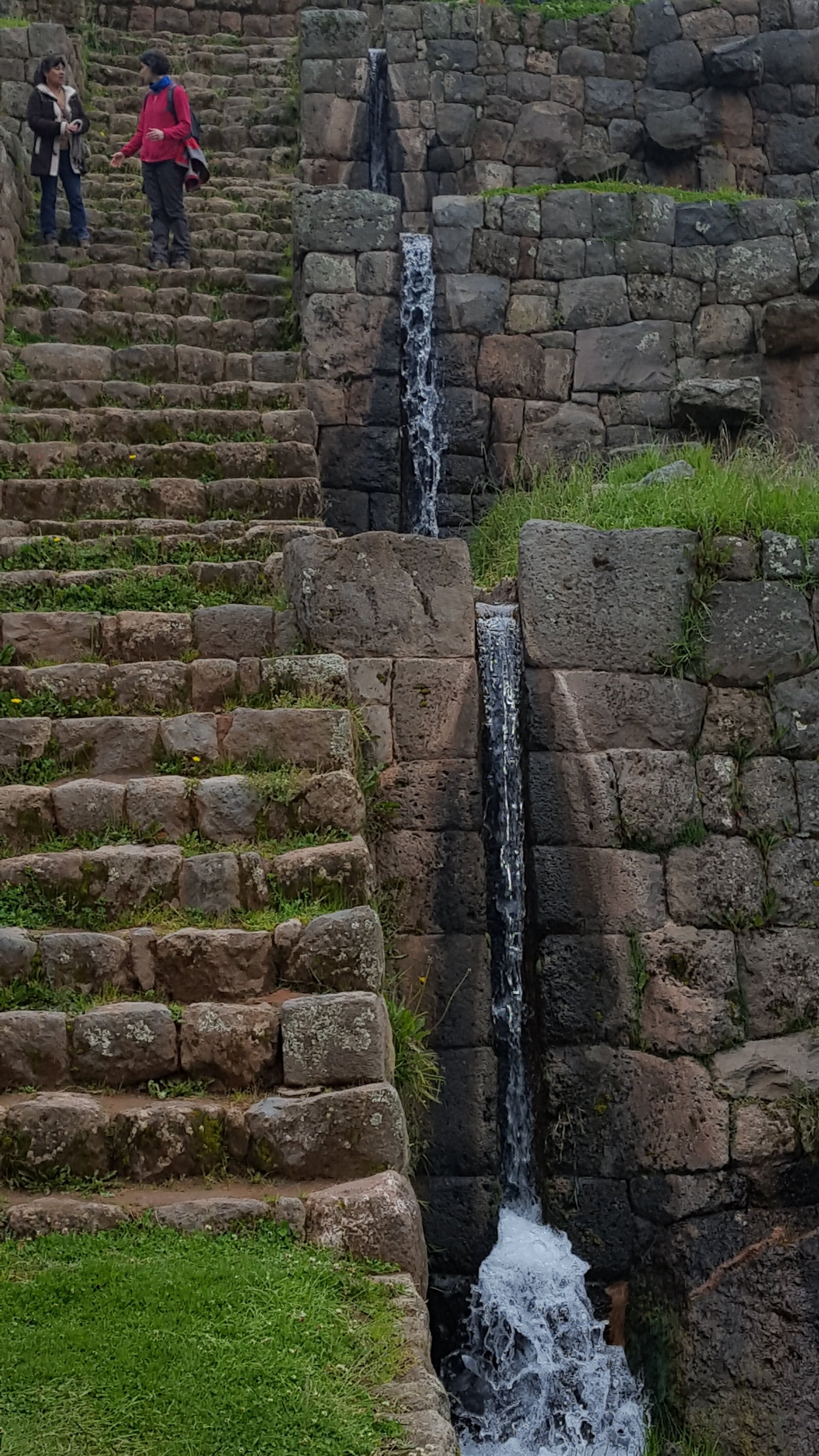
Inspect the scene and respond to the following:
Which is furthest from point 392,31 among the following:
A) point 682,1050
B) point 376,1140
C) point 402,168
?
point 376,1140

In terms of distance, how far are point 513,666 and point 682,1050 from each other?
2230 mm

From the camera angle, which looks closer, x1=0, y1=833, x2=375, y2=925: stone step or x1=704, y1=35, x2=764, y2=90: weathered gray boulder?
x1=0, y1=833, x2=375, y2=925: stone step

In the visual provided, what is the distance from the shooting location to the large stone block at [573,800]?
736 cm

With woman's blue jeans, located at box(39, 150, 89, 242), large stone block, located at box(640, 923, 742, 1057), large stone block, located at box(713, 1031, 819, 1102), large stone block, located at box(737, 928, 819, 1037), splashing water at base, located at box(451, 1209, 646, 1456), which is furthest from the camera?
woman's blue jeans, located at box(39, 150, 89, 242)

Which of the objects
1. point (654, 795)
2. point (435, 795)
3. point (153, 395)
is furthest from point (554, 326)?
point (435, 795)

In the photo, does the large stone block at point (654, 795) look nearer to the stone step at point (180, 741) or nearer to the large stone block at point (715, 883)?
the large stone block at point (715, 883)

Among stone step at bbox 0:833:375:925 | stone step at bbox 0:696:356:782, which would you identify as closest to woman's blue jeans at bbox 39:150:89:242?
stone step at bbox 0:696:356:782

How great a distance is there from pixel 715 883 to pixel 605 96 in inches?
432

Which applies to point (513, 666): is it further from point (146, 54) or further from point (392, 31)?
point (392, 31)

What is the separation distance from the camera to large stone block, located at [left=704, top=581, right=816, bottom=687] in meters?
7.77

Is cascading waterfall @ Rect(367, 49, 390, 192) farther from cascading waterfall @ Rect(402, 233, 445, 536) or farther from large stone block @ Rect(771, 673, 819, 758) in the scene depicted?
large stone block @ Rect(771, 673, 819, 758)

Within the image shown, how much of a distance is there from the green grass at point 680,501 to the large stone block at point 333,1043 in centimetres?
373

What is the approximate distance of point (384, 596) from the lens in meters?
7.58

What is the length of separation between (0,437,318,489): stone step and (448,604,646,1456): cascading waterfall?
12.3 ft
